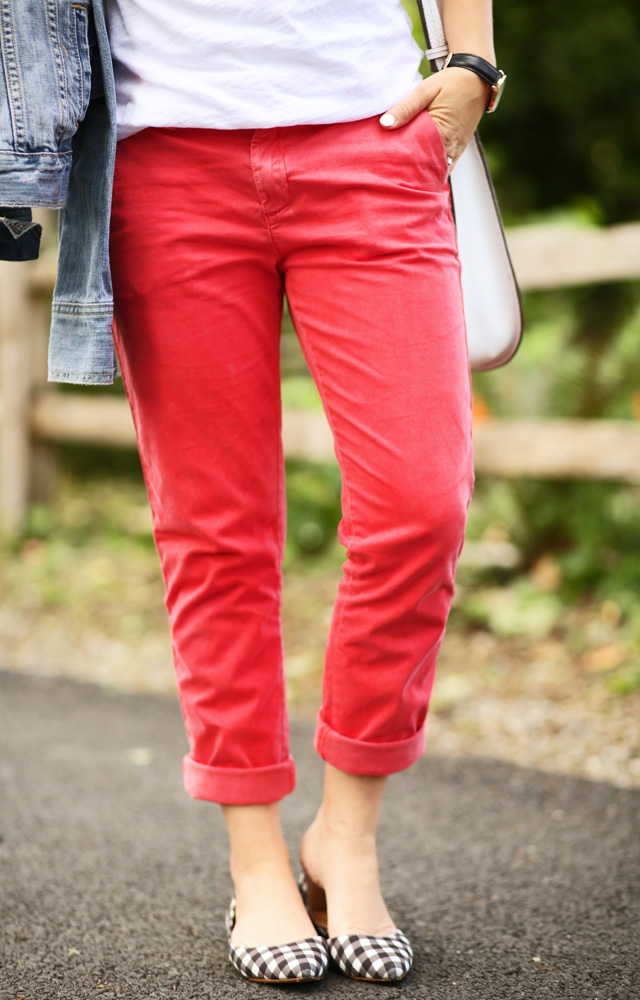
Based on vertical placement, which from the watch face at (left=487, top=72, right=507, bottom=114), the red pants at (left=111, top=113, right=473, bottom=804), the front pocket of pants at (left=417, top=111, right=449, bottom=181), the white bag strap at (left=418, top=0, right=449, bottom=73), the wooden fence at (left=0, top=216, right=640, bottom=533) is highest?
the white bag strap at (left=418, top=0, right=449, bottom=73)

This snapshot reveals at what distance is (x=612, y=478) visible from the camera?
306 centimetres

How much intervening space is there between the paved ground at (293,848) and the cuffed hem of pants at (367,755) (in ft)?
1.01

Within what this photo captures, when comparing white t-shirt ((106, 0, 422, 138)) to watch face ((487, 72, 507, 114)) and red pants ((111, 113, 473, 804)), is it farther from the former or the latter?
watch face ((487, 72, 507, 114))

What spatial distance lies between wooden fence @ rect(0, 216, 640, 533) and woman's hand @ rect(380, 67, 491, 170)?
180 cm

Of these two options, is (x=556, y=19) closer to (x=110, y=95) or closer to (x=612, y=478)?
(x=612, y=478)

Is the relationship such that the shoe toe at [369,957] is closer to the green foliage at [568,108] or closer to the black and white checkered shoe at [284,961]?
the black and white checkered shoe at [284,961]

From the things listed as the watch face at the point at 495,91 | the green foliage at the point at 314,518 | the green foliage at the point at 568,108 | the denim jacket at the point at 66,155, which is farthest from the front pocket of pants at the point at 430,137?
the green foliage at the point at 568,108

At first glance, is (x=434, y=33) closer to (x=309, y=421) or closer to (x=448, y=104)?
(x=448, y=104)

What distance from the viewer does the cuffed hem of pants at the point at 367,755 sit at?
1429 millimetres

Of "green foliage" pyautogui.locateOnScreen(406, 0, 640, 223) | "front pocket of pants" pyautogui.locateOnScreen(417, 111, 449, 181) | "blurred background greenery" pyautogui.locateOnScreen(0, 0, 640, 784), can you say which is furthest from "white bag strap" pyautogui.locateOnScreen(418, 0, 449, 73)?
"green foliage" pyautogui.locateOnScreen(406, 0, 640, 223)

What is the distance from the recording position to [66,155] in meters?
1.35

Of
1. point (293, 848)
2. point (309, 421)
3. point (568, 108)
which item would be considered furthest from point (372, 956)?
point (568, 108)

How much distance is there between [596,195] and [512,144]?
2.38 ft

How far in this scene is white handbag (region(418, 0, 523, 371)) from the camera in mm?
1585
